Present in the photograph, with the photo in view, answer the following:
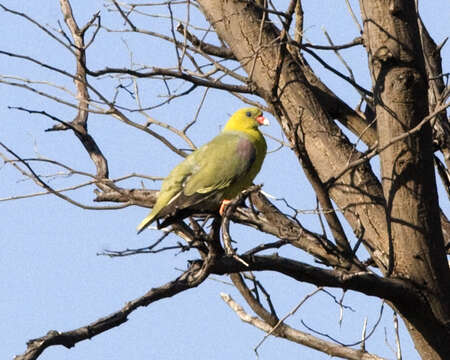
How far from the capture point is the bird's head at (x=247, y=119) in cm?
652

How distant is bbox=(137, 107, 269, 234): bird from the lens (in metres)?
5.61

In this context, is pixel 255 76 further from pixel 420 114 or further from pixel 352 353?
pixel 352 353

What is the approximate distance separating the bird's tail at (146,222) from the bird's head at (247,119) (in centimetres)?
119

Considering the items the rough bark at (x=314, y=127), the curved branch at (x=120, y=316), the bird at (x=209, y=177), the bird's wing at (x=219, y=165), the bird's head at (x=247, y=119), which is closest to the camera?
the curved branch at (x=120, y=316)

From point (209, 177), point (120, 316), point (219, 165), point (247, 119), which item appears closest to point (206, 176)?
point (209, 177)

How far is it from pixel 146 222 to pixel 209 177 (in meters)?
0.51

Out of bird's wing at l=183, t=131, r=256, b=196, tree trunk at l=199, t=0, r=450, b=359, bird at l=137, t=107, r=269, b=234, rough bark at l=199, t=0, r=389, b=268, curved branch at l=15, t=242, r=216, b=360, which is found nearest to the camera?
curved branch at l=15, t=242, r=216, b=360

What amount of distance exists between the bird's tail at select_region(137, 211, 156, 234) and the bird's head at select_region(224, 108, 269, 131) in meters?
1.19

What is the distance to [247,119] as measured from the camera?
6555mm

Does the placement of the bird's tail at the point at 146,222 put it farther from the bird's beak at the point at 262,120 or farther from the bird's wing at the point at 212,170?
the bird's beak at the point at 262,120

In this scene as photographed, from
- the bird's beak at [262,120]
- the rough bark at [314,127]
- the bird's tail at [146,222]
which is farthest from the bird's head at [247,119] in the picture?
the bird's tail at [146,222]

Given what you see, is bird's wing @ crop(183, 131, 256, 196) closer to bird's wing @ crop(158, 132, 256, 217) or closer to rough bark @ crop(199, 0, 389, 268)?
bird's wing @ crop(158, 132, 256, 217)

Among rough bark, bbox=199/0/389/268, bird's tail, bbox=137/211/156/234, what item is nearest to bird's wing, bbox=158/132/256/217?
bird's tail, bbox=137/211/156/234

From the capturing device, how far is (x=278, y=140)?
6.44 metres
